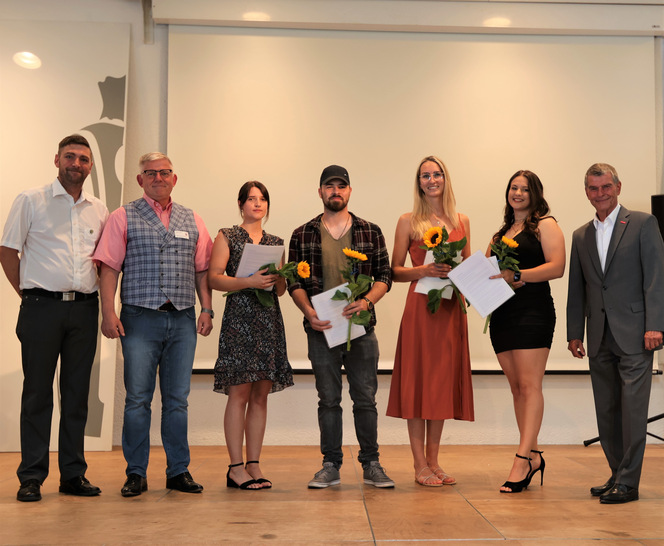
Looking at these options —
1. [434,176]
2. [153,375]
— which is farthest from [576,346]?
[153,375]

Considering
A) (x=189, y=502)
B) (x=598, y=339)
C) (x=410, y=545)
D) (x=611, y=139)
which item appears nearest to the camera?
(x=410, y=545)

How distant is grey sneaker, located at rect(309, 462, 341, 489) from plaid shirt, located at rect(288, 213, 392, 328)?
0.76m

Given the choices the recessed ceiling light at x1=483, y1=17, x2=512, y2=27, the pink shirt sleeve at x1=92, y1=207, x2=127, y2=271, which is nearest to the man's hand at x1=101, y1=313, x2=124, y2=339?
the pink shirt sleeve at x1=92, y1=207, x2=127, y2=271

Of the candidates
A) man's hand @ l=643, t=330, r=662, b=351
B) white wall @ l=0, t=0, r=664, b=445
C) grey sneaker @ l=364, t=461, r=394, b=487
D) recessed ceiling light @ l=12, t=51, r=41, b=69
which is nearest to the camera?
man's hand @ l=643, t=330, r=662, b=351

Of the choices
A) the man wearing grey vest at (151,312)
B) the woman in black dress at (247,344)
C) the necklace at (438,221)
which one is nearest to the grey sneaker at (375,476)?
the woman in black dress at (247,344)

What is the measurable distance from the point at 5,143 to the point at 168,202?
2.20 m

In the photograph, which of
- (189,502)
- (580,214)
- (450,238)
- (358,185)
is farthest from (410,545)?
(580,214)

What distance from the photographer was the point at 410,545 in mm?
2506

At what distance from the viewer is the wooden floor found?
2.63 metres

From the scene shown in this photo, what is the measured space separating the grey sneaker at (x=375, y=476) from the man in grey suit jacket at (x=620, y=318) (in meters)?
1.02

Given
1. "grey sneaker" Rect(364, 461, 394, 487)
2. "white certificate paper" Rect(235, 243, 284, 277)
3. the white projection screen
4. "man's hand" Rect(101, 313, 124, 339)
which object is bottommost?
"grey sneaker" Rect(364, 461, 394, 487)

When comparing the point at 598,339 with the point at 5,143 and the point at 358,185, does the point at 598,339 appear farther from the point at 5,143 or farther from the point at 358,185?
the point at 5,143

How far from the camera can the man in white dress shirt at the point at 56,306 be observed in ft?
11.3

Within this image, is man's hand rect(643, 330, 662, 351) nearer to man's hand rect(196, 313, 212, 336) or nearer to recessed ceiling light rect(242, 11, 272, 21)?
man's hand rect(196, 313, 212, 336)
